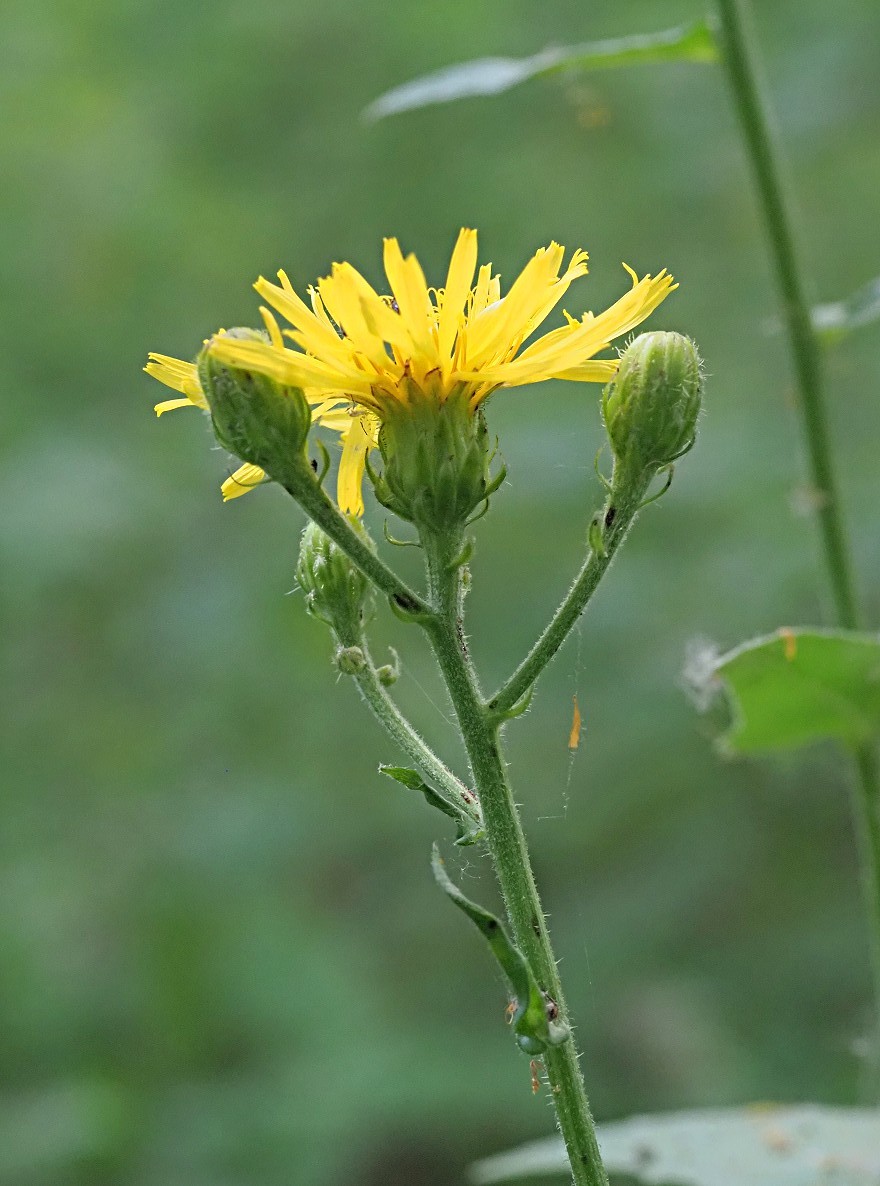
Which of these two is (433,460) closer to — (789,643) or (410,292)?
(410,292)

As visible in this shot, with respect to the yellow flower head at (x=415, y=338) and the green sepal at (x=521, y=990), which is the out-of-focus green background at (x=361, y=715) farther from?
the green sepal at (x=521, y=990)

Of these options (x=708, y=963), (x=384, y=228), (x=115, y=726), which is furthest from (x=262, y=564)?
(x=708, y=963)

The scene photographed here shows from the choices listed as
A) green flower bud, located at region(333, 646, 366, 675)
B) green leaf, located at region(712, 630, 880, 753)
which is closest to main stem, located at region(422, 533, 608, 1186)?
green flower bud, located at region(333, 646, 366, 675)

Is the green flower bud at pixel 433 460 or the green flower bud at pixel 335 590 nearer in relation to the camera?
the green flower bud at pixel 433 460

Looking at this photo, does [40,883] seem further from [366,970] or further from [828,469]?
[828,469]

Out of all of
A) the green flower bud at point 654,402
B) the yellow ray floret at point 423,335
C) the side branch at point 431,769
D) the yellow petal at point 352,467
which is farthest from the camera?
the yellow petal at point 352,467

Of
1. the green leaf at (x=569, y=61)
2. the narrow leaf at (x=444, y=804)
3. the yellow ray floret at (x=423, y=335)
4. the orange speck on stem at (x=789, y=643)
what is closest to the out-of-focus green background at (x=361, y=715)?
the green leaf at (x=569, y=61)

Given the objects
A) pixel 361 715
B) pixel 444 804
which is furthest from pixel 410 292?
pixel 361 715
